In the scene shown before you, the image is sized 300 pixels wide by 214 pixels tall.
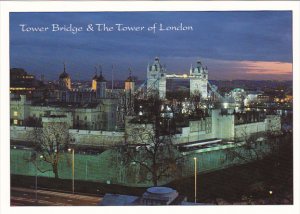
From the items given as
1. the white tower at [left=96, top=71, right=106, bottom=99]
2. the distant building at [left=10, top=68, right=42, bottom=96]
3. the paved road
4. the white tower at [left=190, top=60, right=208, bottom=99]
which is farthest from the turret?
the paved road

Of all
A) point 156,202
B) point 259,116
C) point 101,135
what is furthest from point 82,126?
point 259,116

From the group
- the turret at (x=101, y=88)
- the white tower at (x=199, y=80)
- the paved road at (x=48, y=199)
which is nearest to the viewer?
the paved road at (x=48, y=199)

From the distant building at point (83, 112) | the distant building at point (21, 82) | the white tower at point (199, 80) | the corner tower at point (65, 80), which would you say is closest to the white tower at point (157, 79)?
the white tower at point (199, 80)

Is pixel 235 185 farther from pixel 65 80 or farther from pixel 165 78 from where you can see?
pixel 65 80

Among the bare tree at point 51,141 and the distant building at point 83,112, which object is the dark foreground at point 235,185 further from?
the distant building at point 83,112

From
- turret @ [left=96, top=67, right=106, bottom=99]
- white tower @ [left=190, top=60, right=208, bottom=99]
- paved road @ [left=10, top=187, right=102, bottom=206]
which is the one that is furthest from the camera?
A: turret @ [left=96, top=67, right=106, bottom=99]

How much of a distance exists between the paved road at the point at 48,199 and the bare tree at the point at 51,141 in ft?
1.08

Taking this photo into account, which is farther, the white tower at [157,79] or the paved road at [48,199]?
the white tower at [157,79]

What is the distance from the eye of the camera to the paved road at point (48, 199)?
417 centimetres

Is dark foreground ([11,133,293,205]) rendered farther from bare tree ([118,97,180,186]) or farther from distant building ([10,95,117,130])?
distant building ([10,95,117,130])

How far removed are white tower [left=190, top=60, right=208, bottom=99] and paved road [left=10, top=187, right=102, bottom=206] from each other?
1.45 m

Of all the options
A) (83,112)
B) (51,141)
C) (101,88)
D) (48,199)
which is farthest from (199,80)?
(48,199)

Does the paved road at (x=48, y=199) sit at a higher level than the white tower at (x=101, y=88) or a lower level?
lower

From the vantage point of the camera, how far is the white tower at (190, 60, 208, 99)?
175 inches
